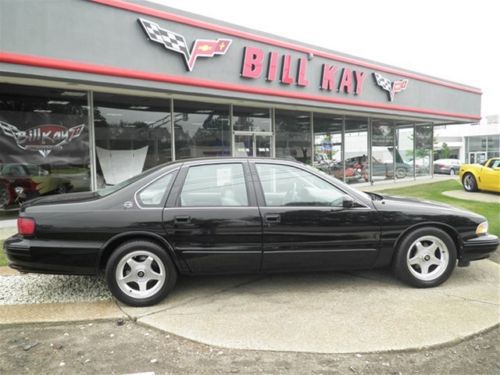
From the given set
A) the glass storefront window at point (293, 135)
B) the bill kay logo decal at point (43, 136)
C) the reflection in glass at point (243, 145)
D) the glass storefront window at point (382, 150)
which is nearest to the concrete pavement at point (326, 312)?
the bill kay logo decal at point (43, 136)

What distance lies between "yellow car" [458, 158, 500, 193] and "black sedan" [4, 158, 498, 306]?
9.38m

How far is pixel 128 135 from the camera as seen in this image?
382 inches

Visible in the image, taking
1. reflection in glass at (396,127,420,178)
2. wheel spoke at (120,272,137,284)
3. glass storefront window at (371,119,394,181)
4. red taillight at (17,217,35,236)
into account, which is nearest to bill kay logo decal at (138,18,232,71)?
red taillight at (17,217,35,236)

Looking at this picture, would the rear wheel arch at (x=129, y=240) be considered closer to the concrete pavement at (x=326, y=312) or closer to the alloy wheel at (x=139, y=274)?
the alloy wheel at (x=139, y=274)

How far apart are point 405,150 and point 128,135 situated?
1351 cm

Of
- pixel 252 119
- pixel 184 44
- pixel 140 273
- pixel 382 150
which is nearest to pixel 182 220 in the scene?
pixel 140 273

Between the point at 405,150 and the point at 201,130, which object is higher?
the point at 201,130

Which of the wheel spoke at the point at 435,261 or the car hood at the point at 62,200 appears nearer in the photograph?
the car hood at the point at 62,200

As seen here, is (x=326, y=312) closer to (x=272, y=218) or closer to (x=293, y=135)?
(x=272, y=218)

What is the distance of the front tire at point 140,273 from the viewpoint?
3.79m

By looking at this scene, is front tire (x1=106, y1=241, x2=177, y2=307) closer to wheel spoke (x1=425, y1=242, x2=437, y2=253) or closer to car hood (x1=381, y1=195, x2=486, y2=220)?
car hood (x1=381, y1=195, x2=486, y2=220)

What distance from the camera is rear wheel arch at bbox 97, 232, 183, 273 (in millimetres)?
3797

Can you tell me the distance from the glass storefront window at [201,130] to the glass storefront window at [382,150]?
774cm

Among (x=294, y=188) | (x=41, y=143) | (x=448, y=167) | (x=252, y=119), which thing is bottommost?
(x=294, y=188)
